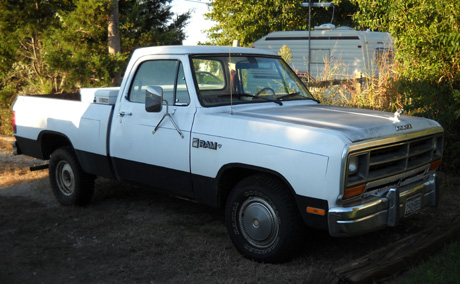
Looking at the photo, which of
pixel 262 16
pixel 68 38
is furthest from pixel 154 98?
pixel 262 16

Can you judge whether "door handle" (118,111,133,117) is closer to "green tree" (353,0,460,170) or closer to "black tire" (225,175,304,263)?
"black tire" (225,175,304,263)

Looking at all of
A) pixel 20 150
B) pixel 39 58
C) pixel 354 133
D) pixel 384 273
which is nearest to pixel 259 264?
pixel 384 273

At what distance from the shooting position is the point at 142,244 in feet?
17.2

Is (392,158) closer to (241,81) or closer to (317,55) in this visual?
(241,81)

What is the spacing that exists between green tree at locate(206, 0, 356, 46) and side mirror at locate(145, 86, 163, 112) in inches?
781

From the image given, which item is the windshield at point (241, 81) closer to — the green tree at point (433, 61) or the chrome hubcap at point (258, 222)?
the chrome hubcap at point (258, 222)

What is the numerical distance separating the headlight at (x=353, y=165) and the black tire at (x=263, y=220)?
58 centimetres

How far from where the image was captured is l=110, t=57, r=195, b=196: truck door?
5090 mm

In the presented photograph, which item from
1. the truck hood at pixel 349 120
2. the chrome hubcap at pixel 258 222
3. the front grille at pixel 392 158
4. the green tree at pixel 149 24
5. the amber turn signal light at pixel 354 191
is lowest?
the chrome hubcap at pixel 258 222

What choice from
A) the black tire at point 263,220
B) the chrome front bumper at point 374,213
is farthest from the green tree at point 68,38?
the chrome front bumper at point 374,213

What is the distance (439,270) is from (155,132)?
2909 millimetres

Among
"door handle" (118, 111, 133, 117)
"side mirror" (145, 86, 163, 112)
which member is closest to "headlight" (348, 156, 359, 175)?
"side mirror" (145, 86, 163, 112)

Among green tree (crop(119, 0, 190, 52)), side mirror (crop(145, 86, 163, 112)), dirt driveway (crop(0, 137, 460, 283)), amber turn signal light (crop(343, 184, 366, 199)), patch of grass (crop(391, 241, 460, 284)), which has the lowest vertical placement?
dirt driveway (crop(0, 137, 460, 283))

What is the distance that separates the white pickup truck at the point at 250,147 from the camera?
4.10 m
